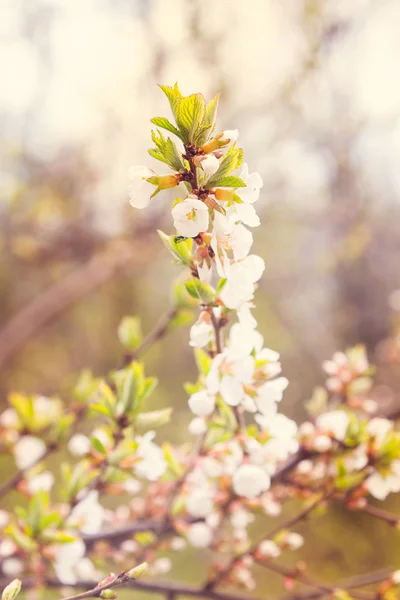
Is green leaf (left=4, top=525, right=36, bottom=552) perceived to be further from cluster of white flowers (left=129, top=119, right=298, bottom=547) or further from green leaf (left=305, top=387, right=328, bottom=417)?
green leaf (left=305, top=387, right=328, bottom=417)

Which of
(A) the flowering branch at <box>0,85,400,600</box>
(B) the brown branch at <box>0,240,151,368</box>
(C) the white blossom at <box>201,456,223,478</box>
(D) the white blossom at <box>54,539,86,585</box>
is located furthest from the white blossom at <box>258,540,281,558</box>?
(B) the brown branch at <box>0,240,151,368</box>

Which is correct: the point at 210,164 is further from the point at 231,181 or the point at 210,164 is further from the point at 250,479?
the point at 250,479

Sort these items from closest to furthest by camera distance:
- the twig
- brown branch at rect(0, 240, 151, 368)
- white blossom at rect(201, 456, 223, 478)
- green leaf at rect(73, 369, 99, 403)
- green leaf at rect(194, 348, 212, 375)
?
1. the twig
2. green leaf at rect(194, 348, 212, 375)
3. white blossom at rect(201, 456, 223, 478)
4. green leaf at rect(73, 369, 99, 403)
5. brown branch at rect(0, 240, 151, 368)

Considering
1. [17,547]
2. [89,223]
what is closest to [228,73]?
[89,223]

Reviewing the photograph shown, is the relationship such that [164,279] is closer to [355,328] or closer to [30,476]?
[355,328]

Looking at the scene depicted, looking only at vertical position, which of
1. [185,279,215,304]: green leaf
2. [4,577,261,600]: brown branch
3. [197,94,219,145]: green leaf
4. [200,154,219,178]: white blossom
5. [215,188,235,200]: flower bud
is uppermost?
[197,94,219,145]: green leaf

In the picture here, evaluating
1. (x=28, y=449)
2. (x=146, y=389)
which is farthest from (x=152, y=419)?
(x=28, y=449)
